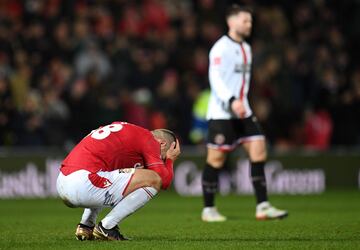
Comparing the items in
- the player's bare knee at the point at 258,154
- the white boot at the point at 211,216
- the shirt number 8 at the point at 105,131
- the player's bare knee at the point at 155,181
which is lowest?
the white boot at the point at 211,216

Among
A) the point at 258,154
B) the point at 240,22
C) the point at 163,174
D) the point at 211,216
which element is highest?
the point at 240,22

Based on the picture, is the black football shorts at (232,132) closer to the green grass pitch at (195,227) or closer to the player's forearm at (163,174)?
the green grass pitch at (195,227)

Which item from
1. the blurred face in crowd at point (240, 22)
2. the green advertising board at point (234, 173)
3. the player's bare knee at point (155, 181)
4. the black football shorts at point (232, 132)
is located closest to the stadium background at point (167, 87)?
the green advertising board at point (234, 173)

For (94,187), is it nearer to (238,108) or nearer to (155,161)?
(155,161)

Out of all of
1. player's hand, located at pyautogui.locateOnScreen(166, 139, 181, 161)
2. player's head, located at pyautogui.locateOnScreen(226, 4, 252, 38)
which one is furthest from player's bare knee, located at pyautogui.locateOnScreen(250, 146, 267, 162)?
player's hand, located at pyautogui.locateOnScreen(166, 139, 181, 161)

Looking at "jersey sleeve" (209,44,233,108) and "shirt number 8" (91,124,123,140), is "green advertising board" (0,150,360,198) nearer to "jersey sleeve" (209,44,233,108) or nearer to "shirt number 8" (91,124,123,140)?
"jersey sleeve" (209,44,233,108)

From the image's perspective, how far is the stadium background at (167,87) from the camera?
56.2 feet

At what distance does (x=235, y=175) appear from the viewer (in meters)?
17.8

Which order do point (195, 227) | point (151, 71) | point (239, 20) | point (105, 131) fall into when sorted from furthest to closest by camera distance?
1. point (151, 71)
2. point (239, 20)
3. point (195, 227)
4. point (105, 131)

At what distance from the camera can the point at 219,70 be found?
11.2 m

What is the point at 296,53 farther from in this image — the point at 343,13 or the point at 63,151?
the point at 63,151

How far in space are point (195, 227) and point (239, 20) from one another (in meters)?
2.70

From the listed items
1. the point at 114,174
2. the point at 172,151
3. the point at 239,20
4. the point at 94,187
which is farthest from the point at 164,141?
the point at 239,20

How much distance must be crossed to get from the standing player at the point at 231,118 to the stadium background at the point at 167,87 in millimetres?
3092
